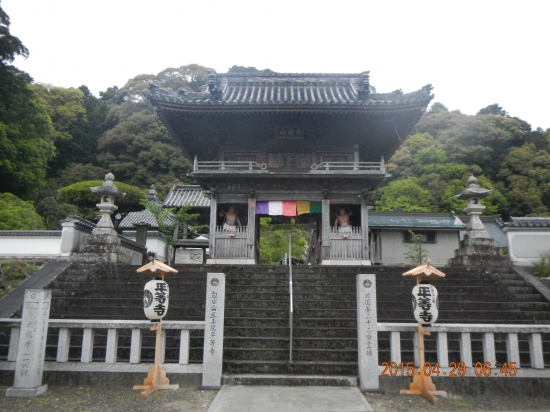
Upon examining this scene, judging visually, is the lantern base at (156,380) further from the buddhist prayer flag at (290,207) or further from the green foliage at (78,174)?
the green foliage at (78,174)

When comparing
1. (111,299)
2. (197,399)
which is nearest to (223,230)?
(111,299)

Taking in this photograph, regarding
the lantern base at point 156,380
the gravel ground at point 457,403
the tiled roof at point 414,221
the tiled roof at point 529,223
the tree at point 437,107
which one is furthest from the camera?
the tree at point 437,107

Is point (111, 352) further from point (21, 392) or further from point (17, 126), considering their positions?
point (17, 126)

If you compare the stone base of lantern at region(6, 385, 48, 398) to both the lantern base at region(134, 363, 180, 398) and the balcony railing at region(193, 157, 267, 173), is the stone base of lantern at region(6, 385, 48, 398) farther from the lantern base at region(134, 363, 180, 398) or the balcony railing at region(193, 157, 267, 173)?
the balcony railing at region(193, 157, 267, 173)

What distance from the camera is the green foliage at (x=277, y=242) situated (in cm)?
2530

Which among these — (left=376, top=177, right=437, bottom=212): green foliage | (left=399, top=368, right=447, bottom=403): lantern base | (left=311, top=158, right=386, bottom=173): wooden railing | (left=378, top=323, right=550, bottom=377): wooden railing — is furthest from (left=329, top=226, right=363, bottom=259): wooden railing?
(left=376, top=177, right=437, bottom=212): green foliage

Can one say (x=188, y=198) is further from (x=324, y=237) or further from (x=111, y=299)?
(x=111, y=299)

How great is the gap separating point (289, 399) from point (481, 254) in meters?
8.71

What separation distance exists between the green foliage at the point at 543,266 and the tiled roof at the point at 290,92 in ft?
21.2

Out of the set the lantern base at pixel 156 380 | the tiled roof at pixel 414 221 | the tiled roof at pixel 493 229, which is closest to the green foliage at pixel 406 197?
the tiled roof at pixel 493 229

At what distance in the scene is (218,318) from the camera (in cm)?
622

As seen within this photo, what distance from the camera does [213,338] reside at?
241 inches

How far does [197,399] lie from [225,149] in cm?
1068

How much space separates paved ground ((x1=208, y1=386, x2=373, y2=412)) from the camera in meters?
5.15
